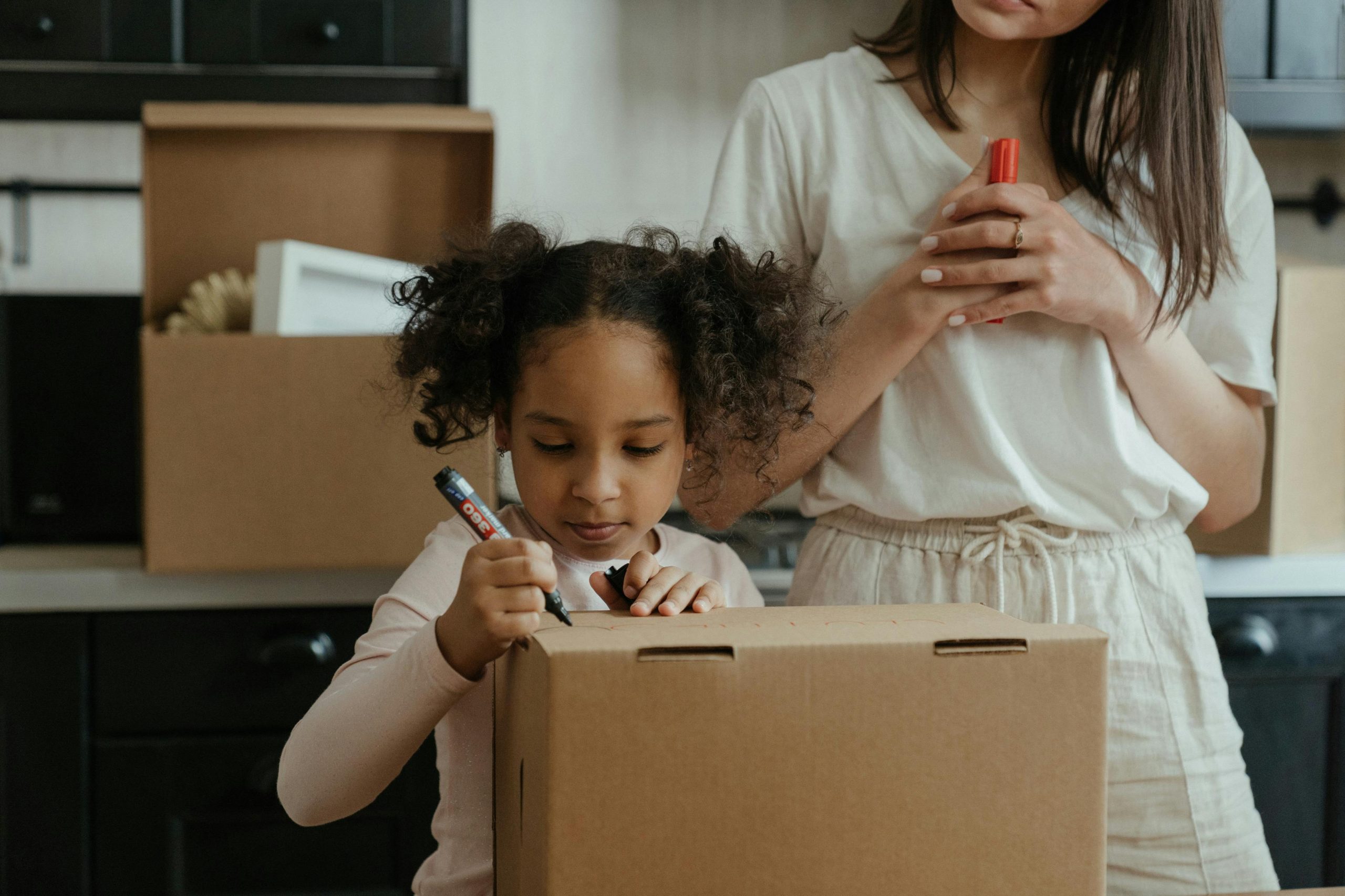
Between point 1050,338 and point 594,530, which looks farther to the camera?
point 1050,338

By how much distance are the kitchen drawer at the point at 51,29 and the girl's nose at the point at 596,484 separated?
4.06 ft

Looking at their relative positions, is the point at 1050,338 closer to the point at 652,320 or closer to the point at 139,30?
the point at 652,320

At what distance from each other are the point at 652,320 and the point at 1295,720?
4.07ft

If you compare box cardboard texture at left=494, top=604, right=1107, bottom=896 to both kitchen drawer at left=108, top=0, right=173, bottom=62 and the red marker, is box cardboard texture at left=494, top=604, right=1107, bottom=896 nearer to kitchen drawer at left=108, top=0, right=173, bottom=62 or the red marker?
the red marker

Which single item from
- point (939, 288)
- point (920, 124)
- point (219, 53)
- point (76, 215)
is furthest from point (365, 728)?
point (76, 215)

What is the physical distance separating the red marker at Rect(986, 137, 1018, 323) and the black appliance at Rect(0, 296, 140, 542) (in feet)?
4.43

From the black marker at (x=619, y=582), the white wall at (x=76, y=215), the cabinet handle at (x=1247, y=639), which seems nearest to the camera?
the black marker at (x=619, y=582)

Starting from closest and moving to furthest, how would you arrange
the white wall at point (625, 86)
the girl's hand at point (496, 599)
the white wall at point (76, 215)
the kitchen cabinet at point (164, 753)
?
the girl's hand at point (496, 599) < the kitchen cabinet at point (164, 753) < the white wall at point (76, 215) < the white wall at point (625, 86)

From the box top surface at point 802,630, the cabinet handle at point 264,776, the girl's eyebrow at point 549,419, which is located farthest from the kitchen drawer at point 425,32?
the box top surface at point 802,630

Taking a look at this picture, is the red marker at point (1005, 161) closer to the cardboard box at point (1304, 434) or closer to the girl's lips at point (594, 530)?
the girl's lips at point (594, 530)

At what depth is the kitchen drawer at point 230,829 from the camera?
1.51 m

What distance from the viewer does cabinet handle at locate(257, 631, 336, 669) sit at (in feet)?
4.91

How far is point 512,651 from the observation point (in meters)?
0.58

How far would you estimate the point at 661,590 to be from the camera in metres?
0.69
